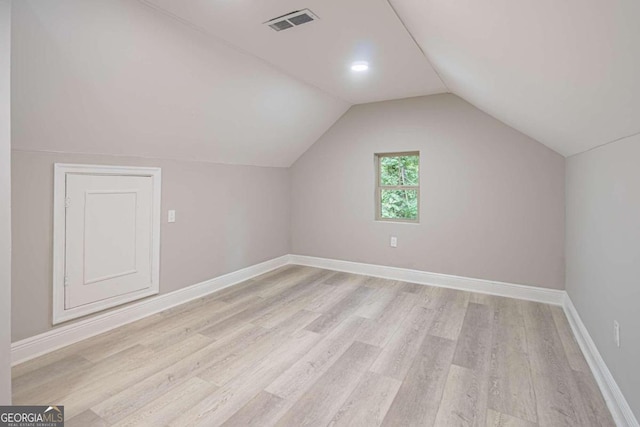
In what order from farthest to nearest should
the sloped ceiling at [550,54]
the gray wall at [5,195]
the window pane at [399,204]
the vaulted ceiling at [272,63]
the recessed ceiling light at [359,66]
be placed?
the window pane at [399,204]
the recessed ceiling light at [359,66]
the gray wall at [5,195]
the vaulted ceiling at [272,63]
the sloped ceiling at [550,54]

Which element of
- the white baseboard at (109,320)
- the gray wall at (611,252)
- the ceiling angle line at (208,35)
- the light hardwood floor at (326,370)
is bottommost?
the light hardwood floor at (326,370)

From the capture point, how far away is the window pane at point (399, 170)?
4348 millimetres

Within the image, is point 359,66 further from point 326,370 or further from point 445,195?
point 326,370

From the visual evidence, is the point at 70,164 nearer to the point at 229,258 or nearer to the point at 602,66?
the point at 229,258

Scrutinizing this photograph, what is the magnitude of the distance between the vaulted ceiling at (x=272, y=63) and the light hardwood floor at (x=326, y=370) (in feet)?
5.10

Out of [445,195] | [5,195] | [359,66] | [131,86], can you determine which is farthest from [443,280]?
[5,195]

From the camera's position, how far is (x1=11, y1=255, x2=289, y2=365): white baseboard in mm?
2332

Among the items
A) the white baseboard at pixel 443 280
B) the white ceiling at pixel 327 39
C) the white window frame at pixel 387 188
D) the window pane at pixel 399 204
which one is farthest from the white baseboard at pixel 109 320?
the white ceiling at pixel 327 39

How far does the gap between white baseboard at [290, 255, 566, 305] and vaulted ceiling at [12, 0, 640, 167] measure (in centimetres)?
156

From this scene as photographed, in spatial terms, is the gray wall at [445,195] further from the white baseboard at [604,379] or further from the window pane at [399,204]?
the white baseboard at [604,379]

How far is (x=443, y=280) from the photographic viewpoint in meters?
4.07

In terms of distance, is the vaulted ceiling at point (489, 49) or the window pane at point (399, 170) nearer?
the vaulted ceiling at point (489, 49)

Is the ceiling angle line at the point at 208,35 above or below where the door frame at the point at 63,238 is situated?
above

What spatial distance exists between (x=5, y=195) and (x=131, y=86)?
119cm
